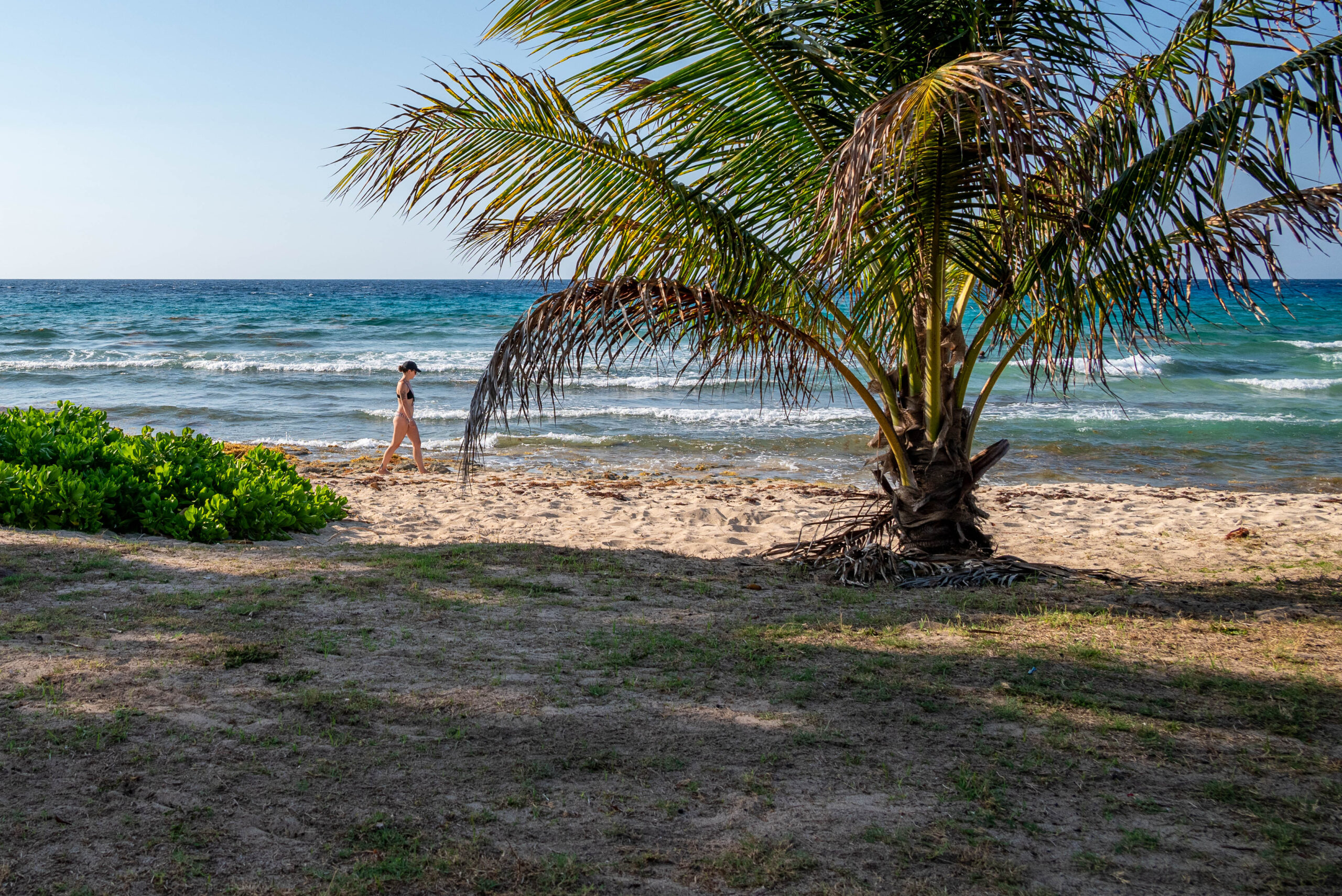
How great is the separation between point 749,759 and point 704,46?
3.34 metres

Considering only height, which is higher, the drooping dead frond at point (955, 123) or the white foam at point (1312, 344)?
the white foam at point (1312, 344)

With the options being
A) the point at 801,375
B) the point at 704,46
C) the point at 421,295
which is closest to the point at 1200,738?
the point at 801,375

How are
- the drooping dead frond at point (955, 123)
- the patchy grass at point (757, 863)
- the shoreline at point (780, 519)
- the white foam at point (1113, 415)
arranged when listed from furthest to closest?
the white foam at point (1113, 415) < the shoreline at point (780, 519) < the drooping dead frond at point (955, 123) < the patchy grass at point (757, 863)

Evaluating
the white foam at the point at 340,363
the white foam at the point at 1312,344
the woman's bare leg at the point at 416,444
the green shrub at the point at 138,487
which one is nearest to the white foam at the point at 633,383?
the white foam at the point at 340,363

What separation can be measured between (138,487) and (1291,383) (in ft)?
79.9

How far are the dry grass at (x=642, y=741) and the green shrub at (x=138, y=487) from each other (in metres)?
1.17

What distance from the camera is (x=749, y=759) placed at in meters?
3.04

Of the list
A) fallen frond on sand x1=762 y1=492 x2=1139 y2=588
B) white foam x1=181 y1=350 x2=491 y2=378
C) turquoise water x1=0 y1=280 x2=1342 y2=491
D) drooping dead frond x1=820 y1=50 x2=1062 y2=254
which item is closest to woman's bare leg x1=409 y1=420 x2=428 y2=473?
turquoise water x1=0 y1=280 x2=1342 y2=491

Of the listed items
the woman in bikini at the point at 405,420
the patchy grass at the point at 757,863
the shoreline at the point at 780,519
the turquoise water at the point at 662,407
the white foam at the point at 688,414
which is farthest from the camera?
the white foam at the point at 688,414

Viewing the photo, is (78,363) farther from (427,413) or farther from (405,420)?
(405,420)

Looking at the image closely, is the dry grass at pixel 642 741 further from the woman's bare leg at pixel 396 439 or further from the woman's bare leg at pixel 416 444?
the woman's bare leg at pixel 416 444

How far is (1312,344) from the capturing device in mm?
31891

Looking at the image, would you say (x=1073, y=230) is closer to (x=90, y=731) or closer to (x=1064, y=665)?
(x=1064, y=665)

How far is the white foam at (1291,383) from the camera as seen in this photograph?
2098 centimetres
